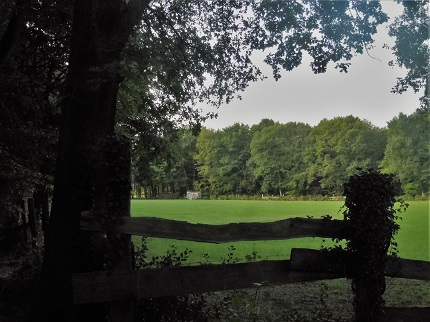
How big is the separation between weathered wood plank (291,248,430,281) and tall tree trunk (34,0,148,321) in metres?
2.57

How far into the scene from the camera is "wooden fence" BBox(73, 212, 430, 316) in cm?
456

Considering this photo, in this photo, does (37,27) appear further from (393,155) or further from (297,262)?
(393,155)

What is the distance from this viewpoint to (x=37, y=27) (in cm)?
1028

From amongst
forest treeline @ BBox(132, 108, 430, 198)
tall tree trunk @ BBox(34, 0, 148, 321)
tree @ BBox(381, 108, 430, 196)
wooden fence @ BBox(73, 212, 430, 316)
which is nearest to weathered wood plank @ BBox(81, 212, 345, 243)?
wooden fence @ BBox(73, 212, 430, 316)

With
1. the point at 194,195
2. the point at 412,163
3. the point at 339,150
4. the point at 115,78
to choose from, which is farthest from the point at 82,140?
the point at 194,195

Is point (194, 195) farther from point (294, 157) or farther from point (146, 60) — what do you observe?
point (146, 60)

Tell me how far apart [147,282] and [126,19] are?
407 cm

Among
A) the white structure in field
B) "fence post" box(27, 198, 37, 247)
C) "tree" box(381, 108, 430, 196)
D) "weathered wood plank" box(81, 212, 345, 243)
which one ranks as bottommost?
the white structure in field

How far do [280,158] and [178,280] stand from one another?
85195 millimetres

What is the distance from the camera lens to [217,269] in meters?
4.74

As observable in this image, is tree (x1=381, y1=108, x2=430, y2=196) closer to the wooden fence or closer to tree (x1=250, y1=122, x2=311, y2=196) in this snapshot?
tree (x1=250, y1=122, x2=311, y2=196)

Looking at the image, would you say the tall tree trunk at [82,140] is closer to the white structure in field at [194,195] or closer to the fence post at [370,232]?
the fence post at [370,232]

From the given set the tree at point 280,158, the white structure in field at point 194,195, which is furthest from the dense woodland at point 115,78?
the white structure in field at point 194,195

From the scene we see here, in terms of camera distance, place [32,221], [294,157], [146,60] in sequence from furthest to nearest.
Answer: [294,157] < [32,221] < [146,60]
